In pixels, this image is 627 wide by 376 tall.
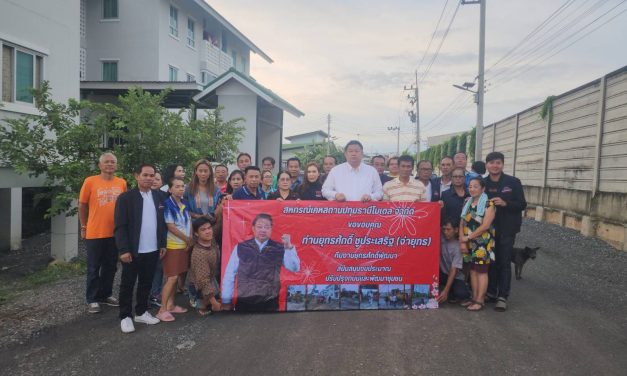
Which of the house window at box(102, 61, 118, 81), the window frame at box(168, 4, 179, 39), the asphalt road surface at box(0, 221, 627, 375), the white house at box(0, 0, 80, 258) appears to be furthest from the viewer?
the window frame at box(168, 4, 179, 39)

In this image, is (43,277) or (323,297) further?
(43,277)

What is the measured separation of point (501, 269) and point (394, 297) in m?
1.40

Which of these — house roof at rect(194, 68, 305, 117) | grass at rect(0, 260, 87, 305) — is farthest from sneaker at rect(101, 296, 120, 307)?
house roof at rect(194, 68, 305, 117)

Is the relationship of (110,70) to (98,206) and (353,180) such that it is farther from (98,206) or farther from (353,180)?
(353,180)

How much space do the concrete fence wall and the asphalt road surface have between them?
166 inches

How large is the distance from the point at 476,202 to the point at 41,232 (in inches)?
405

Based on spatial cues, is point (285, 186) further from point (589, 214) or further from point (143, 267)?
point (589, 214)

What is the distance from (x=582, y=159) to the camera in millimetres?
10109

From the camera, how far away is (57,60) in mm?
8781

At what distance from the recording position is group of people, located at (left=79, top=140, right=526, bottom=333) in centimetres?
446

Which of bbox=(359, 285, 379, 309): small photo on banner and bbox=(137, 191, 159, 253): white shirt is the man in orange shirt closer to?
bbox=(137, 191, 159, 253): white shirt

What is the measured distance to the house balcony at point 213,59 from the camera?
2232 cm

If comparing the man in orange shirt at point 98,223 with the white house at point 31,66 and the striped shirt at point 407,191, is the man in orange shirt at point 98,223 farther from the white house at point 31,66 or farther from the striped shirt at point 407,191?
the striped shirt at point 407,191

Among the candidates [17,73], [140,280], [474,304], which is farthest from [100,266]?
[17,73]
